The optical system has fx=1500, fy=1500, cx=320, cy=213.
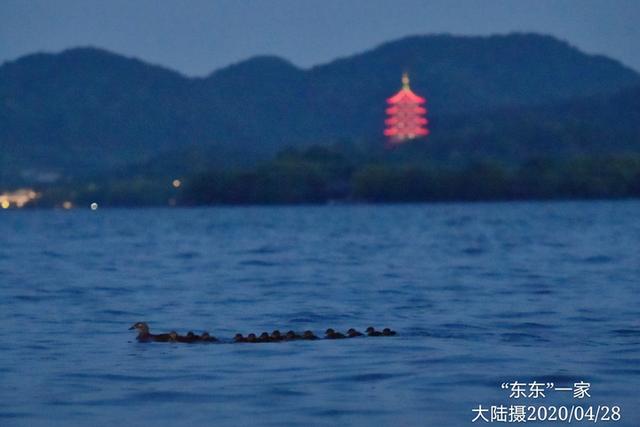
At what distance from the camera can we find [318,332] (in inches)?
932

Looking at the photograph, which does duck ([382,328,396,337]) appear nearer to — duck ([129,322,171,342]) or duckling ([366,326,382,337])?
duckling ([366,326,382,337])

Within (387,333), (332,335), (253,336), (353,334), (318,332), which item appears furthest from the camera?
(318,332)

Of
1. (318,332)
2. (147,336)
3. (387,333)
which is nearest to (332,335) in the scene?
(387,333)

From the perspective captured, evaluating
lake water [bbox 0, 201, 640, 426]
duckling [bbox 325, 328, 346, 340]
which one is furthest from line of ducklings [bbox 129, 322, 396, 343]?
lake water [bbox 0, 201, 640, 426]

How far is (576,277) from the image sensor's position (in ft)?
119

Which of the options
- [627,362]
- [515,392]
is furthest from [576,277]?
[515,392]

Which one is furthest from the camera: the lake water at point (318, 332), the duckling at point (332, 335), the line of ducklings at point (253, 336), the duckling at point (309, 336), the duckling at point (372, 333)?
the duckling at point (372, 333)

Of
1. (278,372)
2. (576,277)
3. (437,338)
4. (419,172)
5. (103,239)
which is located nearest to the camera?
(278,372)

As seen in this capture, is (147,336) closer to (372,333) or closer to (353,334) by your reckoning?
(353,334)

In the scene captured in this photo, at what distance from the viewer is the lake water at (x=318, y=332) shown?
16234 mm

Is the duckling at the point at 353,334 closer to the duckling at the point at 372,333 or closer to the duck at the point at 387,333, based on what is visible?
the duckling at the point at 372,333

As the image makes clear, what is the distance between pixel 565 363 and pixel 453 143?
157 m

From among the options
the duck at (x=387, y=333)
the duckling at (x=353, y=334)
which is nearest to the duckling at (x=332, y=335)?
the duckling at (x=353, y=334)

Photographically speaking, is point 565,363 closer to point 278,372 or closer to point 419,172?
point 278,372
